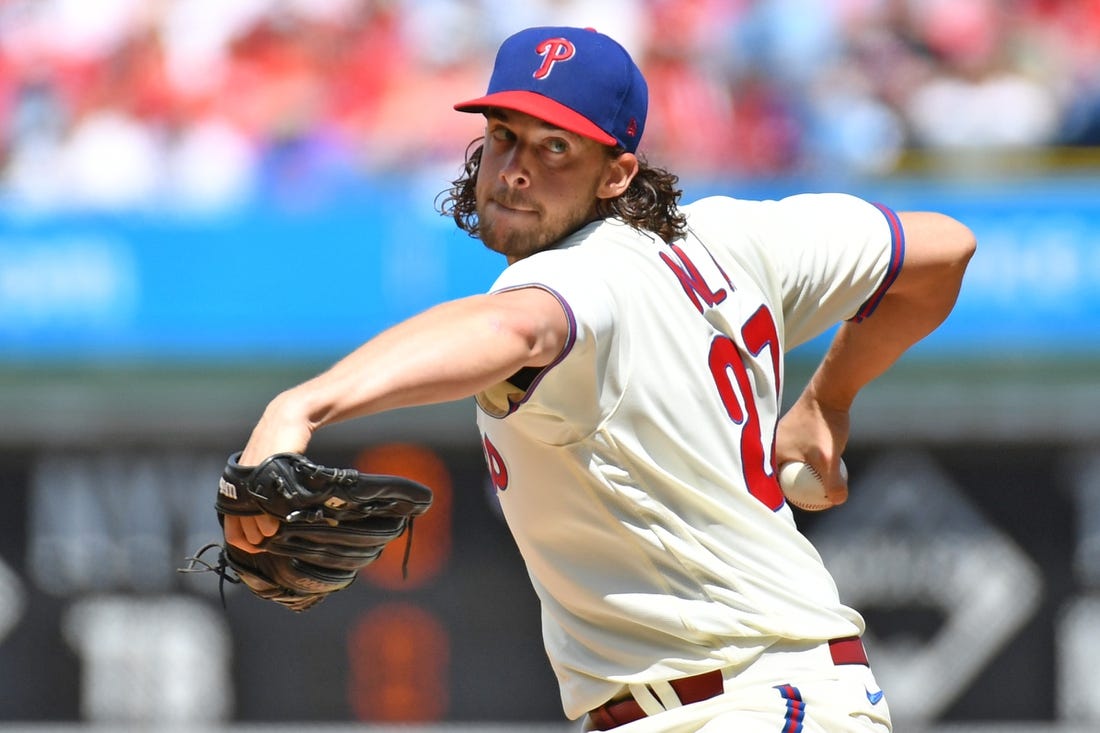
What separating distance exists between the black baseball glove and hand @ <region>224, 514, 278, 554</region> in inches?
0.5

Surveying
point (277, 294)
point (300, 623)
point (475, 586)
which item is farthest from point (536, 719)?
point (277, 294)

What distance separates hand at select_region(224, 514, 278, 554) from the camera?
2164mm

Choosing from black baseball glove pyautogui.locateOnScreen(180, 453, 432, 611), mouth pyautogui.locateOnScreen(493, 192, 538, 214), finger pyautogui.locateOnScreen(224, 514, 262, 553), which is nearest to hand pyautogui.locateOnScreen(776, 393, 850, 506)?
mouth pyautogui.locateOnScreen(493, 192, 538, 214)

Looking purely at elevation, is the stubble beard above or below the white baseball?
above

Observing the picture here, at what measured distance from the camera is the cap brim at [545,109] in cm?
263

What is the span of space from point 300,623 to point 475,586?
30.6 inches

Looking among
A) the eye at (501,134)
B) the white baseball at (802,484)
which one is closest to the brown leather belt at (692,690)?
the white baseball at (802,484)

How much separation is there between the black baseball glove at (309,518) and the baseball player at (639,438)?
217 mm

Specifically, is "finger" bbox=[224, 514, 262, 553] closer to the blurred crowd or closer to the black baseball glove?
the black baseball glove

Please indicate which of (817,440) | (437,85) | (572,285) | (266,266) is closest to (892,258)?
(817,440)

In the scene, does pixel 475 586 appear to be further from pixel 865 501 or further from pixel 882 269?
pixel 882 269

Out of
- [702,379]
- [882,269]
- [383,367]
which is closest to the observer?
[383,367]

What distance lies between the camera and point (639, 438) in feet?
8.34

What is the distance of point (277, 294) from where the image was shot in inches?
293
